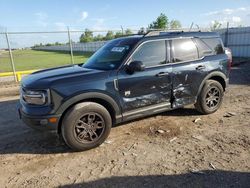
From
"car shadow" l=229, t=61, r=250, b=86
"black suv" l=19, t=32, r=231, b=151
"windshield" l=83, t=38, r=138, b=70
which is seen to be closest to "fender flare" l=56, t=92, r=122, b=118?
"black suv" l=19, t=32, r=231, b=151

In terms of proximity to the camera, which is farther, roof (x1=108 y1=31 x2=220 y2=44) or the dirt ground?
roof (x1=108 y1=31 x2=220 y2=44)

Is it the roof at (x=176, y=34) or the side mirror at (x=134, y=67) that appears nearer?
the side mirror at (x=134, y=67)

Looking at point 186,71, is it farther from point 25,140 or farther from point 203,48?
point 25,140

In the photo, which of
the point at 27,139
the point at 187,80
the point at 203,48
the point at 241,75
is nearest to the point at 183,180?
the point at 187,80

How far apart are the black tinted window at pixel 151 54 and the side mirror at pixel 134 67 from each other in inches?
7.6

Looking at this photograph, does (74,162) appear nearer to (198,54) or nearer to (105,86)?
(105,86)

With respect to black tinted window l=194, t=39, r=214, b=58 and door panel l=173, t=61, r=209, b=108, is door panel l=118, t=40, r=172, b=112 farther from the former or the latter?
black tinted window l=194, t=39, r=214, b=58

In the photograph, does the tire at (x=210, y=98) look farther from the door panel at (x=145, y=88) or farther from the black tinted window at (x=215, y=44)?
the door panel at (x=145, y=88)

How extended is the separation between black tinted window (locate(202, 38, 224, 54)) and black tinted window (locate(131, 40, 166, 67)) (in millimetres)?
1295

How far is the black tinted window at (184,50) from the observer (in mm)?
5266

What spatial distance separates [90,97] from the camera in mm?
4328

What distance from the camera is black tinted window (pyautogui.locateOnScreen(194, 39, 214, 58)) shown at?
5613 mm

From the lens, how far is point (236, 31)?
1761cm

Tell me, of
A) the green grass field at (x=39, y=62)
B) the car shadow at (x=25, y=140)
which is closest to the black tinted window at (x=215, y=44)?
the car shadow at (x=25, y=140)
